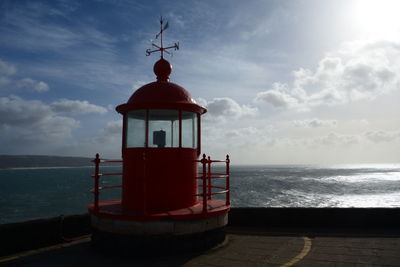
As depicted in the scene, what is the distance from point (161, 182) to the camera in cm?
725

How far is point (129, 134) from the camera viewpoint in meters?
7.62

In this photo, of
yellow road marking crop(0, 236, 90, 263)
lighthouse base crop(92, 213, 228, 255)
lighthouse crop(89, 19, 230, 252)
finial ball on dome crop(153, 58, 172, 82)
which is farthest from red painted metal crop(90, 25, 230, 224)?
yellow road marking crop(0, 236, 90, 263)

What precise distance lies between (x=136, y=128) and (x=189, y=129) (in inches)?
52.6

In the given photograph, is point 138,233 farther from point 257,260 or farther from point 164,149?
point 257,260

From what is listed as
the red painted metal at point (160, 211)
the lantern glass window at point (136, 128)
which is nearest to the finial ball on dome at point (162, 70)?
the lantern glass window at point (136, 128)

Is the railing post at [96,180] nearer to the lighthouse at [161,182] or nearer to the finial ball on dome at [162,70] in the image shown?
the lighthouse at [161,182]

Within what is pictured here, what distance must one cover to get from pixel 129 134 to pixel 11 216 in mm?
39173

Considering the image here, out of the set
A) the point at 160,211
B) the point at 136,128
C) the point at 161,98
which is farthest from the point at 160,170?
the point at 161,98

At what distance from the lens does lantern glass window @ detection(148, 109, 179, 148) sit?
7.36 meters

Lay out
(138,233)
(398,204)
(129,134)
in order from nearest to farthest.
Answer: (138,233) → (129,134) → (398,204)

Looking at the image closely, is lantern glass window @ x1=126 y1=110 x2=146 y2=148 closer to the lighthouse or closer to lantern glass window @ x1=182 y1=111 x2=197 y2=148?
the lighthouse

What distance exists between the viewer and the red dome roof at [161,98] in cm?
724

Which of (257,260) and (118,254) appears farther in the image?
(118,254)

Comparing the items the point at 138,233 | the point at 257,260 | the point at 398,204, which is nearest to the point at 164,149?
the point at 138,233
